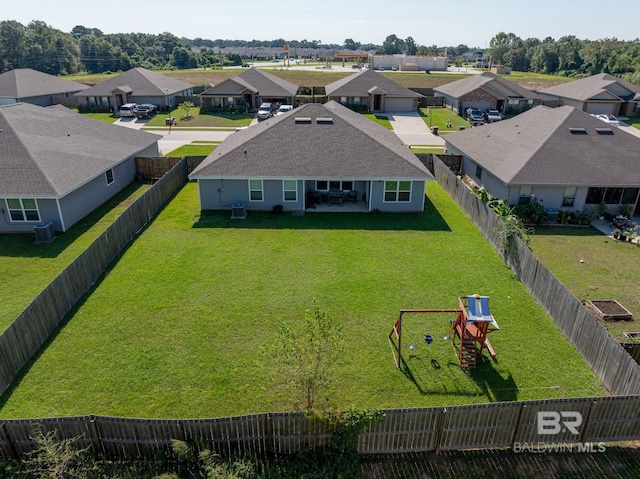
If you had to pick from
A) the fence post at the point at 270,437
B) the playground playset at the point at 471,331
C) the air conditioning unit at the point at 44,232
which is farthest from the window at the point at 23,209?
the playground playset at the point at 471,331

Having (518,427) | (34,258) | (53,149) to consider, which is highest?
(53,149)

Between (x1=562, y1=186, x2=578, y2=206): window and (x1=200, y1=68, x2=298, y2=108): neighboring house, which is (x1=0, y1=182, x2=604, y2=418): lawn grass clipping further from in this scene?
(x1=200, y1=68, x2=298, y2=108): neighboring house

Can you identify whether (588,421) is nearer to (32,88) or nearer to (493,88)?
(493,88)

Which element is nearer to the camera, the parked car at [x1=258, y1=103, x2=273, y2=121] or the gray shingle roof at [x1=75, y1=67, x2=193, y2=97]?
the parked car at [x1=258, y1=103, x2=273, y2=121]

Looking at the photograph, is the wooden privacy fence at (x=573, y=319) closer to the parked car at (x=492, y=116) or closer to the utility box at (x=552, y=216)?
the utility box at (x=552, y=216)

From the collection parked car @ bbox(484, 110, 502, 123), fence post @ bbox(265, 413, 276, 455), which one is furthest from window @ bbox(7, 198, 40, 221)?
parked car @ bbox(484, 110, 502, 123)

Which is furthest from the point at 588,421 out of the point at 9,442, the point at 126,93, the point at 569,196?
the point at 126,93

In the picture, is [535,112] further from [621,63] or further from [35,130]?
[621,63]
